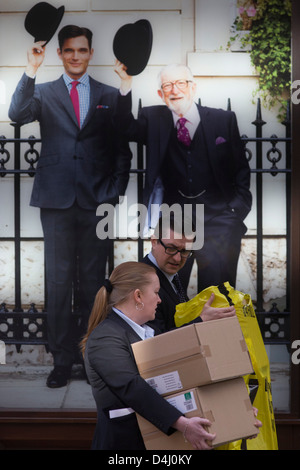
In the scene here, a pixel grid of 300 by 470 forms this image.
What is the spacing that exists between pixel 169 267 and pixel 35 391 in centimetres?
155

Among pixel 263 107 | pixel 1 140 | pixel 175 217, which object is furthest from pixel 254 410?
pixel 1 140

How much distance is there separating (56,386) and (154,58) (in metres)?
2.35

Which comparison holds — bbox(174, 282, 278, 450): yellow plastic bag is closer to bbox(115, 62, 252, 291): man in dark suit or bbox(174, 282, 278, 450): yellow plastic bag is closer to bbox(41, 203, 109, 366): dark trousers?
bbox(115, 62, 252, 291): man in dark suit

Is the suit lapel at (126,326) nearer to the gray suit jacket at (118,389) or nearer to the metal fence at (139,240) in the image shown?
the gray suit jacket at (118,389)

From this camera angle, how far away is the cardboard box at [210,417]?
3.02 m

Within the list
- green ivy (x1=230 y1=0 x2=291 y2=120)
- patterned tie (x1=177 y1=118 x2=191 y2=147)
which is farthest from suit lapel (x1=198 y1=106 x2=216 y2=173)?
green ivy (x1=230 y1=0 x2=291 y2=120)

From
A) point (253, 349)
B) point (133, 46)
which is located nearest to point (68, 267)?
point (133, 46)

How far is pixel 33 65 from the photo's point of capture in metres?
4.74

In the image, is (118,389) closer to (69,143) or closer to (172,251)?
(172,251)

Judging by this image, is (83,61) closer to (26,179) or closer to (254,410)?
(26,179)

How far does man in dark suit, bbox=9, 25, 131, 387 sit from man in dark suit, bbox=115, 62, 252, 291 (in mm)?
182

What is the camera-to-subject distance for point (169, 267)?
3955mm

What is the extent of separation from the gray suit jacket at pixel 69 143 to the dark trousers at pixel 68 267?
4.1 inches

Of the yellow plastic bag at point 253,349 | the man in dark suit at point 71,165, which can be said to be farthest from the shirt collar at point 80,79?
the yellow plastic bag at point 253,349
